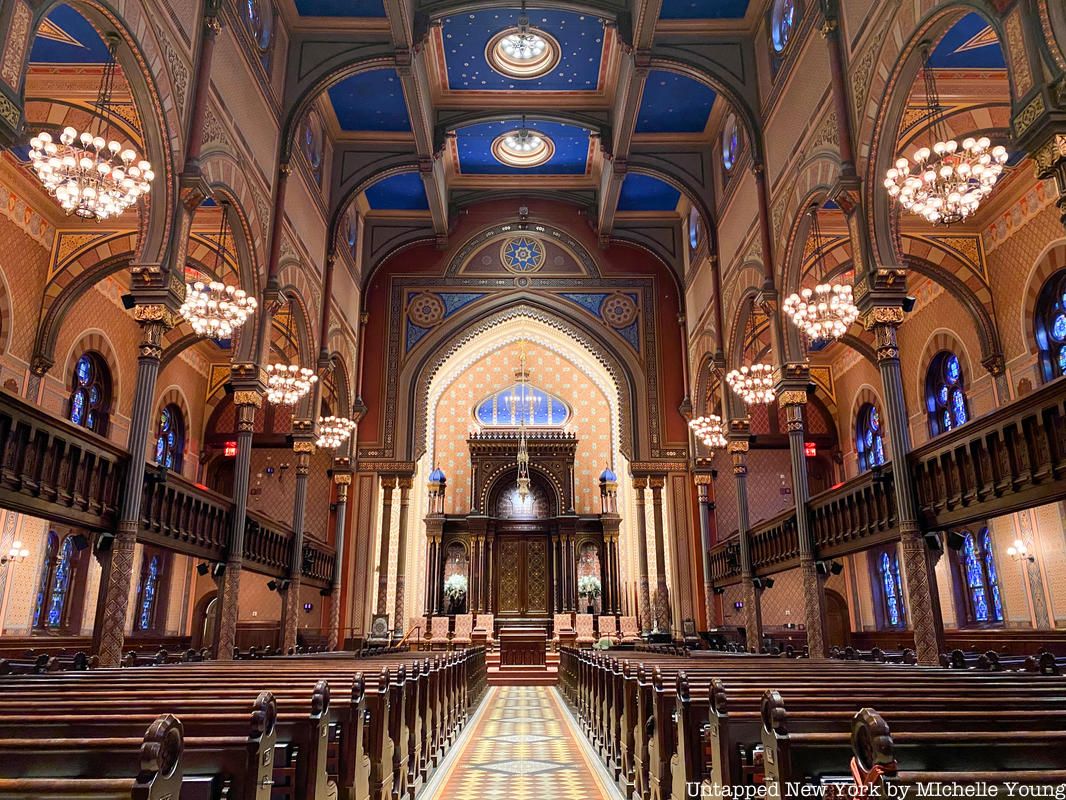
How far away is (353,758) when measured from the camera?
4695mm

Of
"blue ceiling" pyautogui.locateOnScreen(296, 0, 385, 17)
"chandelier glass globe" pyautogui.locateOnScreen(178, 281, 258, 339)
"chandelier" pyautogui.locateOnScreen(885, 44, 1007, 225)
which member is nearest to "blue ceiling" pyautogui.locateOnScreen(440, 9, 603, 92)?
"blue ceiling" pyautogui.locateOnScreen(296, 0, 385, 17)

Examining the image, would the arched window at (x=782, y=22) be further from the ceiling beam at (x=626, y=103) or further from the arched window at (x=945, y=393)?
the arched window at (x=945, y=393)

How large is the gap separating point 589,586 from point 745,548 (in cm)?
1161

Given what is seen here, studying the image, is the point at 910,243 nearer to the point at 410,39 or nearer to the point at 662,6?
the point at 662,6

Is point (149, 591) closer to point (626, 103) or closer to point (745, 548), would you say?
point (745, 548)

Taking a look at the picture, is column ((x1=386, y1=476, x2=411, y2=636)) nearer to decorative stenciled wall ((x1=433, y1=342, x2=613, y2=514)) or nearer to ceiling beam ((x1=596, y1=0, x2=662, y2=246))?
decorative stenciled wall ((x1=433, y1=342, x2=613, y2=514))

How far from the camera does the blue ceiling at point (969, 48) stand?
1236 cm

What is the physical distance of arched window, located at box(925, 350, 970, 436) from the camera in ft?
62.1

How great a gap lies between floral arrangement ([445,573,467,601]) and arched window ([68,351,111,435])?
1323cm

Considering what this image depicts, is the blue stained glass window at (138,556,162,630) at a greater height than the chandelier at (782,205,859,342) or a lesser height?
lesser

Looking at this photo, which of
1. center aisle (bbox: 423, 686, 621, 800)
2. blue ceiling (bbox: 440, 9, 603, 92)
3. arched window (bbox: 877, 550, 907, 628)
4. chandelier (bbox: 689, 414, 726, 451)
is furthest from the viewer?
arched window (bbox: 877, 550, 907, 628)

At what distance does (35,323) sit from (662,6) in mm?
15452

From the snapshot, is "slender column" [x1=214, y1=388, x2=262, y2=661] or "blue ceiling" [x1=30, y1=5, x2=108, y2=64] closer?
"blue ceiling" [x1=30, y1=5, x2=108, y2=64]

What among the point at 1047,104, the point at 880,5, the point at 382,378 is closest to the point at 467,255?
the point at 382,378
